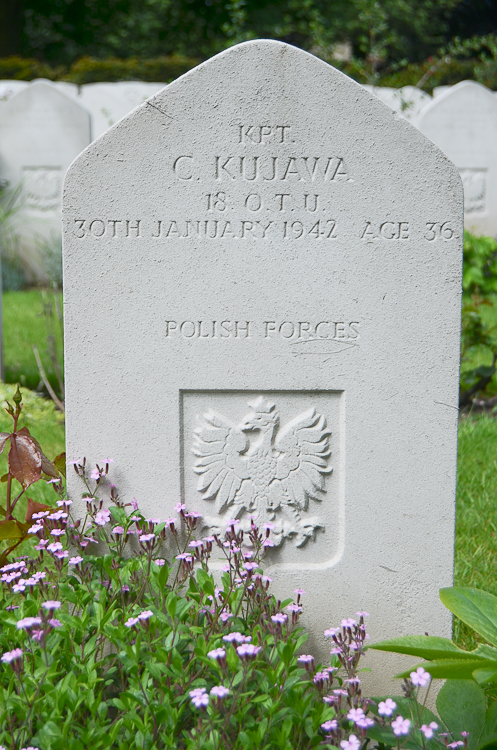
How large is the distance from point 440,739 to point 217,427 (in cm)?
95

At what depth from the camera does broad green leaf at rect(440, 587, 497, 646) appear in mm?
1643

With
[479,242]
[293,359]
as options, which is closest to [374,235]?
[293,359]

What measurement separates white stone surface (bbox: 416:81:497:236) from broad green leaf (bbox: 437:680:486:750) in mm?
7707

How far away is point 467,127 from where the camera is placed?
871 cm

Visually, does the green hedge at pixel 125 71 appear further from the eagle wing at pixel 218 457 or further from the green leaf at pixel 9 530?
the green leaf at pixel 9 530

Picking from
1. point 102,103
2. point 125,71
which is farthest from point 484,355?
point 125,71

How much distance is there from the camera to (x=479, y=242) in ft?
15.7

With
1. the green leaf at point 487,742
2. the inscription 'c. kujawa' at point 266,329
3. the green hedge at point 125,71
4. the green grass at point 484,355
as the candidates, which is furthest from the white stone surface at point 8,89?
the green leaf at point 487,742

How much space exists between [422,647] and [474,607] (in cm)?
20

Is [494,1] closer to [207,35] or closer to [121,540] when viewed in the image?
[207,35]

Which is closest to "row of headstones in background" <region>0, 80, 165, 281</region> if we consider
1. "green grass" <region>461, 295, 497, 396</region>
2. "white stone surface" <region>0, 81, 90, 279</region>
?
"white stone surface" <region>0, 81, 90, 279</region>

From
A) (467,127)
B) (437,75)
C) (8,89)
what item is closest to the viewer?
(467,127)

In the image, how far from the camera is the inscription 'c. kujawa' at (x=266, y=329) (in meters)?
1.94

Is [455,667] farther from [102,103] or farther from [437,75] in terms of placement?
[437,75]
